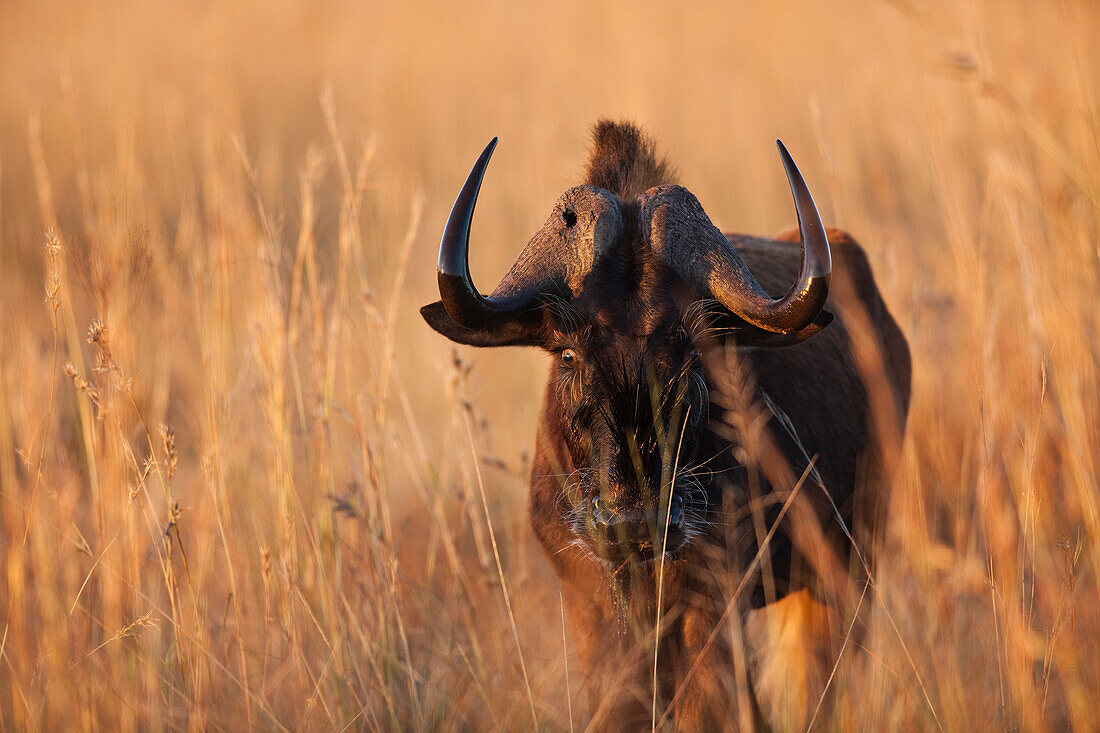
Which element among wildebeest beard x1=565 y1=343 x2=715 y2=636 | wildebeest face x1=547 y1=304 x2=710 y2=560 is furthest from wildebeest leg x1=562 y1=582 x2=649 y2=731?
wildebeest face x1=547 y1=304 x2=710 y2=560

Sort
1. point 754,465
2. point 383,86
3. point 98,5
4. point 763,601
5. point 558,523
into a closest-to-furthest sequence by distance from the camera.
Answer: point 754,465 → point 558,523 → point 763,601 → point 383,86 → point 98,5

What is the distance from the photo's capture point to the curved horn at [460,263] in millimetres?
2977

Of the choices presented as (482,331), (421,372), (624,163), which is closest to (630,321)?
(482,331)

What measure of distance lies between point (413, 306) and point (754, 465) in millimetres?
5441

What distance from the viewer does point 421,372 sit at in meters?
7.39

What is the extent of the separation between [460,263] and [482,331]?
333 millimetres

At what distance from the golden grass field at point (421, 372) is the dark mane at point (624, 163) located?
50 centimetres

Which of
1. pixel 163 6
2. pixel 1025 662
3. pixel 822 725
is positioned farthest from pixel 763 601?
pixel 163 6

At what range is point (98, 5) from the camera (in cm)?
1409

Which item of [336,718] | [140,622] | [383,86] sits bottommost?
[336,718]

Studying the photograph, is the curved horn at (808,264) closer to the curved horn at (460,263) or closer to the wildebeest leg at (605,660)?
the curved horn at (460,263)

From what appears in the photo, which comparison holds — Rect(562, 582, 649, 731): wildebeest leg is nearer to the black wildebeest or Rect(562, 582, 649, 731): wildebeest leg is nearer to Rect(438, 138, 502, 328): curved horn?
the black wildebeest

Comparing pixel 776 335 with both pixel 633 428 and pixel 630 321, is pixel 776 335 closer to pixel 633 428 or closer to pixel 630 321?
pixel 630 321

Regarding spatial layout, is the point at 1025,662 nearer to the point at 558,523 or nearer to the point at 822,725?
the point at 822,725
